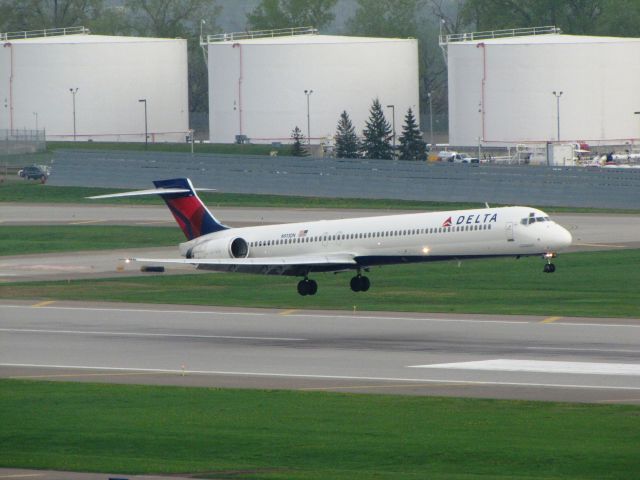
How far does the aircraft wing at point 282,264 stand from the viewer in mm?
59919

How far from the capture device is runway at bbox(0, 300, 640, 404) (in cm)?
3962

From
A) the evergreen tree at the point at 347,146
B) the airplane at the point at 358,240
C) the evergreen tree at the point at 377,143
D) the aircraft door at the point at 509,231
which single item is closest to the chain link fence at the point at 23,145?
the evergreen tree at the point at 347,146

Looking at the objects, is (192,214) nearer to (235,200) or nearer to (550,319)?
(550,319)

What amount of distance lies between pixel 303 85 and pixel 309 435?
139 m

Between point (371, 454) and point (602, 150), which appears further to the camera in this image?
point (602, 150)

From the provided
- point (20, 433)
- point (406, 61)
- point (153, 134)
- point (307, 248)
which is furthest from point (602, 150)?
point (20, 433)

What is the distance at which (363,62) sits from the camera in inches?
6703

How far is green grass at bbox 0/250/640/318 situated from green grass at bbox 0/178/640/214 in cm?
3261

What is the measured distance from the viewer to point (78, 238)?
90.0 m

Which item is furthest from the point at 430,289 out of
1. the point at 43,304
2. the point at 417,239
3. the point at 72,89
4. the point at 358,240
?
the point at 72,89

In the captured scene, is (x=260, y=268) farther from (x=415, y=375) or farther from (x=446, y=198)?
(x=446, y=198)

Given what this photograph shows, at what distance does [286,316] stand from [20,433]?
892 inches

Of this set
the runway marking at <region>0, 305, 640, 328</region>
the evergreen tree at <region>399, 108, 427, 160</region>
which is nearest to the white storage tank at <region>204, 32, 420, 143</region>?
the evergreen tree at <region>399, 108, 427, 160</region>

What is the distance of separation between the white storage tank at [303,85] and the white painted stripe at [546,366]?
411ft
